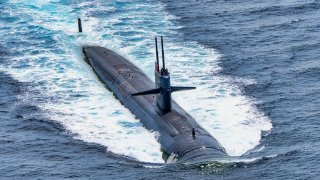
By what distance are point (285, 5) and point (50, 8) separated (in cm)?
2728

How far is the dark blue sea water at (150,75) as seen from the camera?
46.9m

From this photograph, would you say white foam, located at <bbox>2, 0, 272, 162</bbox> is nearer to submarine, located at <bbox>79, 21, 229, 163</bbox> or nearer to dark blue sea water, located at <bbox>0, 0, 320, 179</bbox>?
dark blue sea water, located at <bbox>0, 0, 320, 179</bbox>

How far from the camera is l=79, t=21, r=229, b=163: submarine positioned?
48031 mm

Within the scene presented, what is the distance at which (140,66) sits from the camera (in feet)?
227

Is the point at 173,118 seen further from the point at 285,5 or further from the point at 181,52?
the point at 285,5

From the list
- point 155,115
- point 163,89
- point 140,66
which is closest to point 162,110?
point 155,115

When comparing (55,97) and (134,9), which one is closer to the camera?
(55,97)

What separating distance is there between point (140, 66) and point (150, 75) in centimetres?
276

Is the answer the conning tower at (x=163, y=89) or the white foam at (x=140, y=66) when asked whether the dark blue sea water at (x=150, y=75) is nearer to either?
the white foam at (x=140, y=66)

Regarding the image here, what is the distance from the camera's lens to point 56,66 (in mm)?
69625

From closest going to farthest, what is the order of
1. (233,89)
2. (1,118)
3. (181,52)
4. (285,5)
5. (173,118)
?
(173,118) → (1,118) → (233,89) → (181,52) → (285,5)

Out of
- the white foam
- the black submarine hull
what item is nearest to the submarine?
the black submarine hull

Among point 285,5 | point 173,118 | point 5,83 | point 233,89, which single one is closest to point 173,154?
point 173,118

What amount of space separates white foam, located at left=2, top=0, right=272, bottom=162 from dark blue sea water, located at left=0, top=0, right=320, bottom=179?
0.45 ft
